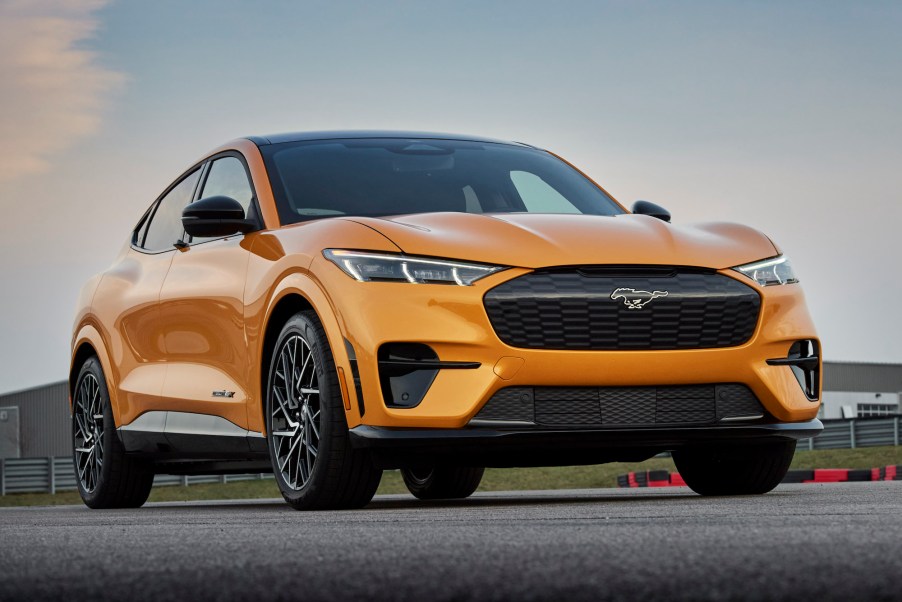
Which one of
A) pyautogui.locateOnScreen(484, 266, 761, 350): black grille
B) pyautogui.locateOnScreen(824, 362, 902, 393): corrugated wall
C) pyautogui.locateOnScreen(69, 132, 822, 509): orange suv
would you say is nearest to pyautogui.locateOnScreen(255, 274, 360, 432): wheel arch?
pyautogui.locateOnScreen(69, 132, 822, 509): orange suv

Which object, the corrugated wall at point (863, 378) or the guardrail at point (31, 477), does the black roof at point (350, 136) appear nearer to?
the guardrail at point (31, 477)

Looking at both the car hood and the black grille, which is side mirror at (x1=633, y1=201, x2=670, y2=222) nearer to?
the car hood

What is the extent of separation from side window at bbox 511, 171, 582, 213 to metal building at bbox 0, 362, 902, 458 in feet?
176

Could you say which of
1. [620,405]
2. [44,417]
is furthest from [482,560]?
[44,417]

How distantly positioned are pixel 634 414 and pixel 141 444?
318 centimetres

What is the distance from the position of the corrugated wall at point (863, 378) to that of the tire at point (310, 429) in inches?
2835

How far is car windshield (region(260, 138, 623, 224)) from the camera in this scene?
22.8ft

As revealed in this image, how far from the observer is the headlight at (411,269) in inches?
228

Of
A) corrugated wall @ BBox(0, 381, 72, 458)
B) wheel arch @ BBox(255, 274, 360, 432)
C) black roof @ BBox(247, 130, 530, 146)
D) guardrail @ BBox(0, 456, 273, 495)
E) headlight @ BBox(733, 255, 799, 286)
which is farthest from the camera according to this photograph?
corrugated wall @ BBox(0, 381, 72, 458)

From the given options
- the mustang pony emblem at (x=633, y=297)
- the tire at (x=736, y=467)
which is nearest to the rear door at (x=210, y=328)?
the mustang pony emblem at (x=633, y=297)

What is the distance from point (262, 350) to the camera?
6.49m

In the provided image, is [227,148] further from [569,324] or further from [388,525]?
[388,525]

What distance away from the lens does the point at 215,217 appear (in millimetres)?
6832

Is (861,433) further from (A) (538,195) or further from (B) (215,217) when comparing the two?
(B) (215,217)
